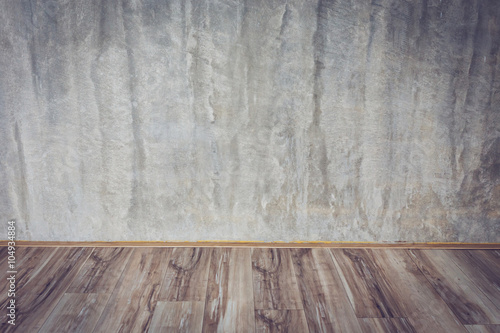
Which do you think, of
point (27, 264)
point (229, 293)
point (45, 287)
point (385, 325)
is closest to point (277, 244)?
point (229, 293)

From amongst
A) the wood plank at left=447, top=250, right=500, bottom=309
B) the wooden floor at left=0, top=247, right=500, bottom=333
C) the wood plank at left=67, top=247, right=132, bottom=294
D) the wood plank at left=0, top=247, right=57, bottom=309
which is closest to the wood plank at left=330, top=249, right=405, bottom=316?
the wooden floor at left=0, top=247, right=500, bottom=333

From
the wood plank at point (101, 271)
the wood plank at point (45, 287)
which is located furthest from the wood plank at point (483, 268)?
the wood plank at point (45, 287)

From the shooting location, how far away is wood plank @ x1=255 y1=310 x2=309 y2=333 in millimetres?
1136

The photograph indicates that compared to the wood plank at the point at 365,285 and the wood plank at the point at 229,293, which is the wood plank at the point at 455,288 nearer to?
the wood plank at the point at 365,285

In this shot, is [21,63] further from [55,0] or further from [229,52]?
[229,52]

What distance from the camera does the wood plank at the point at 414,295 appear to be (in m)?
1.17

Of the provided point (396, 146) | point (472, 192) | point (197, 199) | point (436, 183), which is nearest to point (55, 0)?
point (197, 199)

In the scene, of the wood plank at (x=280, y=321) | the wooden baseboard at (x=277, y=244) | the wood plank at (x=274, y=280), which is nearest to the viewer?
the wood plank at (x=280, y=321)

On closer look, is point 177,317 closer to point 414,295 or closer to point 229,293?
point 229,293

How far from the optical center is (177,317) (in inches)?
46.4

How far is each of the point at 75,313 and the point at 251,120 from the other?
0.91 m

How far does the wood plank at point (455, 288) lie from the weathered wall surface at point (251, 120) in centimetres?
11

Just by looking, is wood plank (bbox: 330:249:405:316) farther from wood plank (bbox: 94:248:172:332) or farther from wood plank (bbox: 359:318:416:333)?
wood plank (bbox: 94:248:172:332)

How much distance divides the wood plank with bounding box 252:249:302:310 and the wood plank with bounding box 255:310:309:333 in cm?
2
